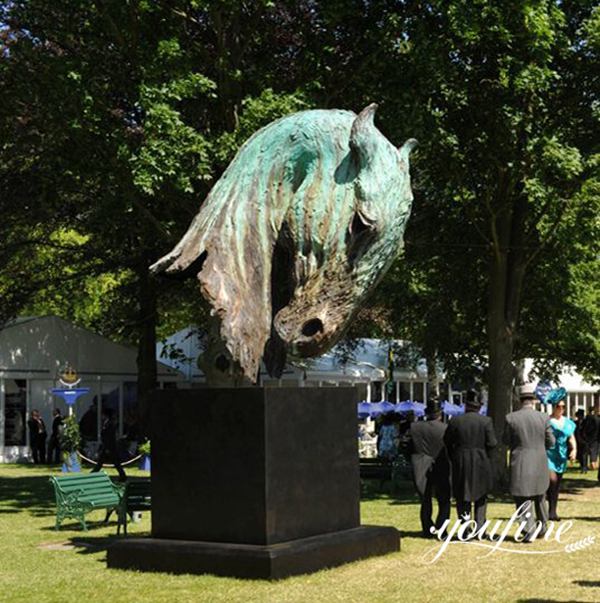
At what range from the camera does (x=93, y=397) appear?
35406 millimetres

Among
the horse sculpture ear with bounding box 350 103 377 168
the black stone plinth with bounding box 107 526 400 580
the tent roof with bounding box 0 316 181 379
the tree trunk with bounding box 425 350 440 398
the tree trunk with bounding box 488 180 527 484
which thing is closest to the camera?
the black stone plinth with bounding box 107 526 400 580

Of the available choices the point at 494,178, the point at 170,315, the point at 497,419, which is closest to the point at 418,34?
the point at 494,178

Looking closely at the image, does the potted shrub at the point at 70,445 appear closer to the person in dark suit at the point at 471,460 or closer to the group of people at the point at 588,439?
the group of people at the point at 588,439

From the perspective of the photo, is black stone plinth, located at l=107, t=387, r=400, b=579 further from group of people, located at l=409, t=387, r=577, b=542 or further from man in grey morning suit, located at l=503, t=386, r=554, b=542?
man in grey morning suit, located at l=503, t=386, r=554, b=542

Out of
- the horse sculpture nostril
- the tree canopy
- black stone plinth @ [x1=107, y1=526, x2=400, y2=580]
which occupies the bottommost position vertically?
black stone plinth @ [x1=107, y1=526, x2=400, y2=580]

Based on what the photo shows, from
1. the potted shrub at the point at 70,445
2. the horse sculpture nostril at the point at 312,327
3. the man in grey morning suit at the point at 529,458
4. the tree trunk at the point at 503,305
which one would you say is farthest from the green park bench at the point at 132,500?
the potted shrub at the point at 70,445

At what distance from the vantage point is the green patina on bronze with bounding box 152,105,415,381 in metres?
10.6

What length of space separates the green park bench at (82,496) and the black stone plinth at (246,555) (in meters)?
4.02

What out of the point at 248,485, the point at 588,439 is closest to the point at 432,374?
the point at 588,439

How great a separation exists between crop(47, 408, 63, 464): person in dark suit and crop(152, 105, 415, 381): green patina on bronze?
22.3 metres

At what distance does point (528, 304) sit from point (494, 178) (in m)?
5.74

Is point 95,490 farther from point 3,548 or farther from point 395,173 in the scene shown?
point 395,173

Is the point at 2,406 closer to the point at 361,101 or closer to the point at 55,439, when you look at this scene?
the point at 55,439

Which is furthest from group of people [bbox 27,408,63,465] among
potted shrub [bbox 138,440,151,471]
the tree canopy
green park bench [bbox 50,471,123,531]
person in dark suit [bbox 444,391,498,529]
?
person in dark suit [bbox 444,391,498,529]
